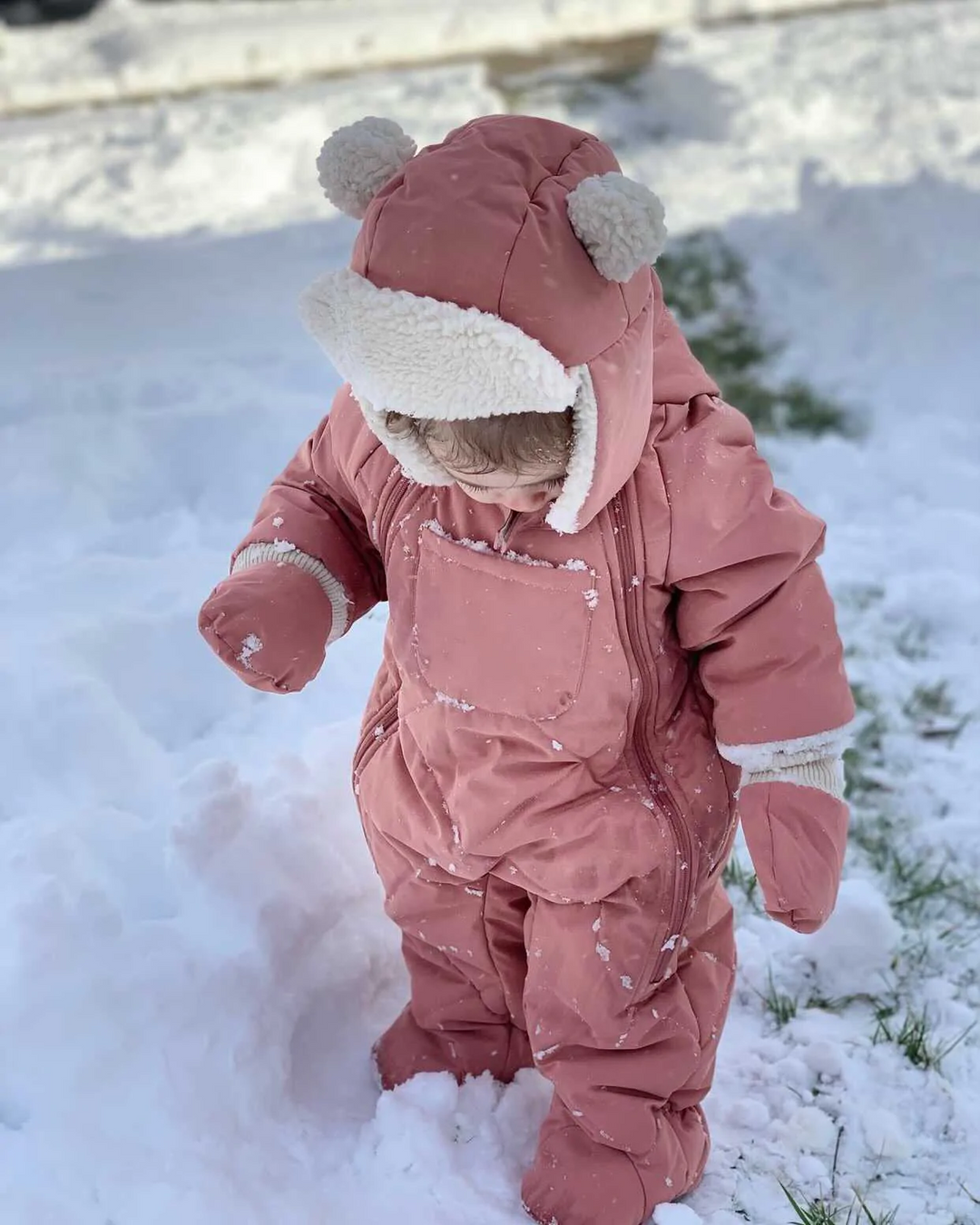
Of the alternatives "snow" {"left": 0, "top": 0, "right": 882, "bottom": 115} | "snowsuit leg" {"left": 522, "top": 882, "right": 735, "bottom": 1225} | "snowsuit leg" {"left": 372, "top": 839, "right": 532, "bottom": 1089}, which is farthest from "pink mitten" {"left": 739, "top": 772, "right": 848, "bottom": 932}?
"snow" {"left": 0, "top": 0, "right": 882, "bottom": 115}

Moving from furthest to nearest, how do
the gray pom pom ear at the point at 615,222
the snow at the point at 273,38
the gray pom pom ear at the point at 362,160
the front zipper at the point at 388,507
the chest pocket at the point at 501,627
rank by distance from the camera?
the snow at the point at 273,38, the front zipper at the point at 388,507, the chest pocket at the point at 501,627, the gray pom pom ear at the point at 362,160, the gray pom pom ear at the point at 615,222

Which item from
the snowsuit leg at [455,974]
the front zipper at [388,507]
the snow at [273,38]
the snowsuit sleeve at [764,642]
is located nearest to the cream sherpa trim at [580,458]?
the snowsuit sleeve at [764,642]

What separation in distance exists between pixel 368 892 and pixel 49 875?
397 millimetres

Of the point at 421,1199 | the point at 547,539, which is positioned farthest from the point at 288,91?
the point at 421,1199

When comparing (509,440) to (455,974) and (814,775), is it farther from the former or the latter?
(455,974)

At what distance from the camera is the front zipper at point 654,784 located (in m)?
1.20

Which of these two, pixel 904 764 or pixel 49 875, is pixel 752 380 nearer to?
pixel 904 764

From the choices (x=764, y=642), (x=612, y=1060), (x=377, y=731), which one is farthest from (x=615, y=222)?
(x=612, y=1060)

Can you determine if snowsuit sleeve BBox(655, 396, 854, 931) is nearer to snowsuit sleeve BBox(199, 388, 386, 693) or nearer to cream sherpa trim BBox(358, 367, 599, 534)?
cream sherpa trim BBox(358, 367, 599, 534)

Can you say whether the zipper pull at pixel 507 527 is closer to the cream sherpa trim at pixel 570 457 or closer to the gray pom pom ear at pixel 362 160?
the cream sherpa trim at pixel 570 457

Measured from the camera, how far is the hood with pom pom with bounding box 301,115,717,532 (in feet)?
3.17

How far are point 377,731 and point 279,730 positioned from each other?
0.50 metres

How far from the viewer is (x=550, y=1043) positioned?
4.35 ft

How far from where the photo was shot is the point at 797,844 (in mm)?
1202
